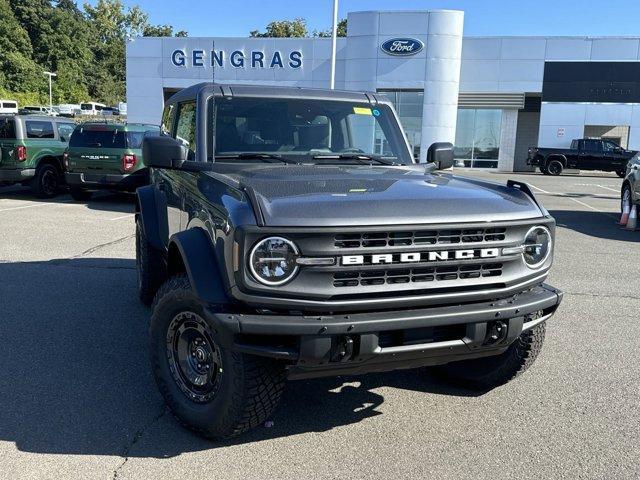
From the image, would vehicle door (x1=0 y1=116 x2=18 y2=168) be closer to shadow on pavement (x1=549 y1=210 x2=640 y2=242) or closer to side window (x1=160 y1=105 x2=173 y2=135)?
side window (x1=160 y1=105 x2=173 y2=135)

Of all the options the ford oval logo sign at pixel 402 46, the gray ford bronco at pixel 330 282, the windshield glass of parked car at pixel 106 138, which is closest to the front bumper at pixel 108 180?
the windshield glass of parked car at pixel 106 138

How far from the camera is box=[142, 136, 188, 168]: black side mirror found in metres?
3.79

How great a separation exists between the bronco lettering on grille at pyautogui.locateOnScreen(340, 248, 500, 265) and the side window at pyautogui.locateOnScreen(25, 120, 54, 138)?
13482mm

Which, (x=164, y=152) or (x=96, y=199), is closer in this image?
(x=164, y=152)

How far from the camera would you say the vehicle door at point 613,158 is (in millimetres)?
28375

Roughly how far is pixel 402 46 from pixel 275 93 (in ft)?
86.7

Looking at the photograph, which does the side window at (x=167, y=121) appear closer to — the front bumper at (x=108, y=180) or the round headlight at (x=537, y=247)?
the round headlight at (x=537, y=247)

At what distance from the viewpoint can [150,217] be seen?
514cm

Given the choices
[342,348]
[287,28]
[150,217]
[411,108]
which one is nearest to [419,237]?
[342,348]

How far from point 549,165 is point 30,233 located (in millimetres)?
25672

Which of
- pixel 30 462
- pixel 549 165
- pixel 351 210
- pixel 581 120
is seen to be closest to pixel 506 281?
pixel 351 210

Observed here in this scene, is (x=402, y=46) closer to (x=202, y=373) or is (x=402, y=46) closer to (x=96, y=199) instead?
(x=96, y=199)

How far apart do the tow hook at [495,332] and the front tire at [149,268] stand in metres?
3.05

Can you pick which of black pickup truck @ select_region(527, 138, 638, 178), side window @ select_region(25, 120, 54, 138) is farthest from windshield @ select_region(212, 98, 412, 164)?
black pickup truck @ select_region(527, 138, 638, 178)
